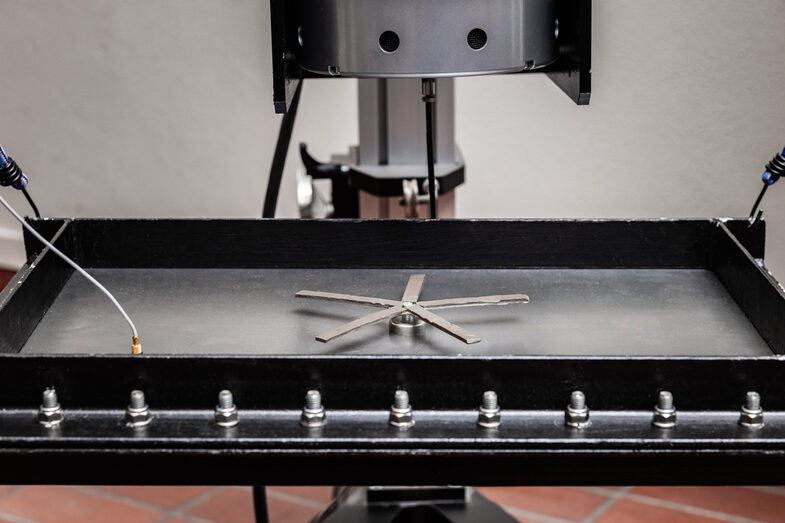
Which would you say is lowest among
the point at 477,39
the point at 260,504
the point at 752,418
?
the point at 260,504

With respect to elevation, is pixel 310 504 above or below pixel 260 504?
below

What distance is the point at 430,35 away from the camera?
95 cm

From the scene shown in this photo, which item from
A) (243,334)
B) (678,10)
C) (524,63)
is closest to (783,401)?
(524,63)

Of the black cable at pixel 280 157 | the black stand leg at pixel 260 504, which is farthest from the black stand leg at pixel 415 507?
the black cable at pixel 280 157

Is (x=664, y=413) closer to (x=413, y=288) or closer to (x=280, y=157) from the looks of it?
(x=413, y=288)

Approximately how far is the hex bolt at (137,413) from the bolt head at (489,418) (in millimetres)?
276

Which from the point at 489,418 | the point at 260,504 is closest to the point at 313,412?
the point at 489,418

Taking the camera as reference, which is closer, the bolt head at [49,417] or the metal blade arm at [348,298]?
the bolt head at [49,417]

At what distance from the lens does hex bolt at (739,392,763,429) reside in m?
0.83

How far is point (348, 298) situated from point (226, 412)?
253 millimetres

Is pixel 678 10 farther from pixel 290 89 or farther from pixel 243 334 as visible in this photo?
pixel 243 334

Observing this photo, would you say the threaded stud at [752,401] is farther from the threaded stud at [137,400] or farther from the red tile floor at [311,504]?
the red tile floor at [311,504]

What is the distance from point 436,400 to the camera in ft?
2.81

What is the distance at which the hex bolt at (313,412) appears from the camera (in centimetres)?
85
